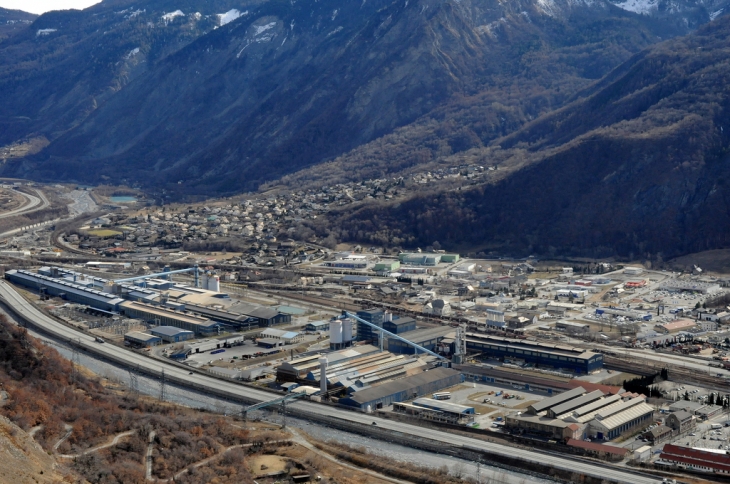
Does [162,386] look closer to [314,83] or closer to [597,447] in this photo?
[597,447]

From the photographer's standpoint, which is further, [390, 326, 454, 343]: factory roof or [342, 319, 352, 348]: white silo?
[390, 326, 454, 343]: factory roof

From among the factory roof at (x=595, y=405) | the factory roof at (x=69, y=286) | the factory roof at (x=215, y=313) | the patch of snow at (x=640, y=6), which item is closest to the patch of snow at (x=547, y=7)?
the patch of snow at (x=640, y=6)

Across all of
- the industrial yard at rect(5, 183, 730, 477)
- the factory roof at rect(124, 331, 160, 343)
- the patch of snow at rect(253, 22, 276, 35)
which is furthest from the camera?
the patch of snow at rect(253, 22, 276, 35)

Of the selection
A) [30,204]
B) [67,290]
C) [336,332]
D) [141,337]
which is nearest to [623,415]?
[336,332]

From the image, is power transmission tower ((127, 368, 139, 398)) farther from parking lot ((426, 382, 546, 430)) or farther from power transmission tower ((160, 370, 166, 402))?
parking lot ((426, 382, 546, 430))

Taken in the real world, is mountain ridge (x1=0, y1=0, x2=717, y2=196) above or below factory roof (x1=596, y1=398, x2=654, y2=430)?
above

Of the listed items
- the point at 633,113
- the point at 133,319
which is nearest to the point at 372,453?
the point at 133,319

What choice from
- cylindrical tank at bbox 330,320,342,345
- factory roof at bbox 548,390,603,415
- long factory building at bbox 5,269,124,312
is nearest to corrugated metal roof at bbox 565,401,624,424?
factory roof at bbox 548,390,603,415
